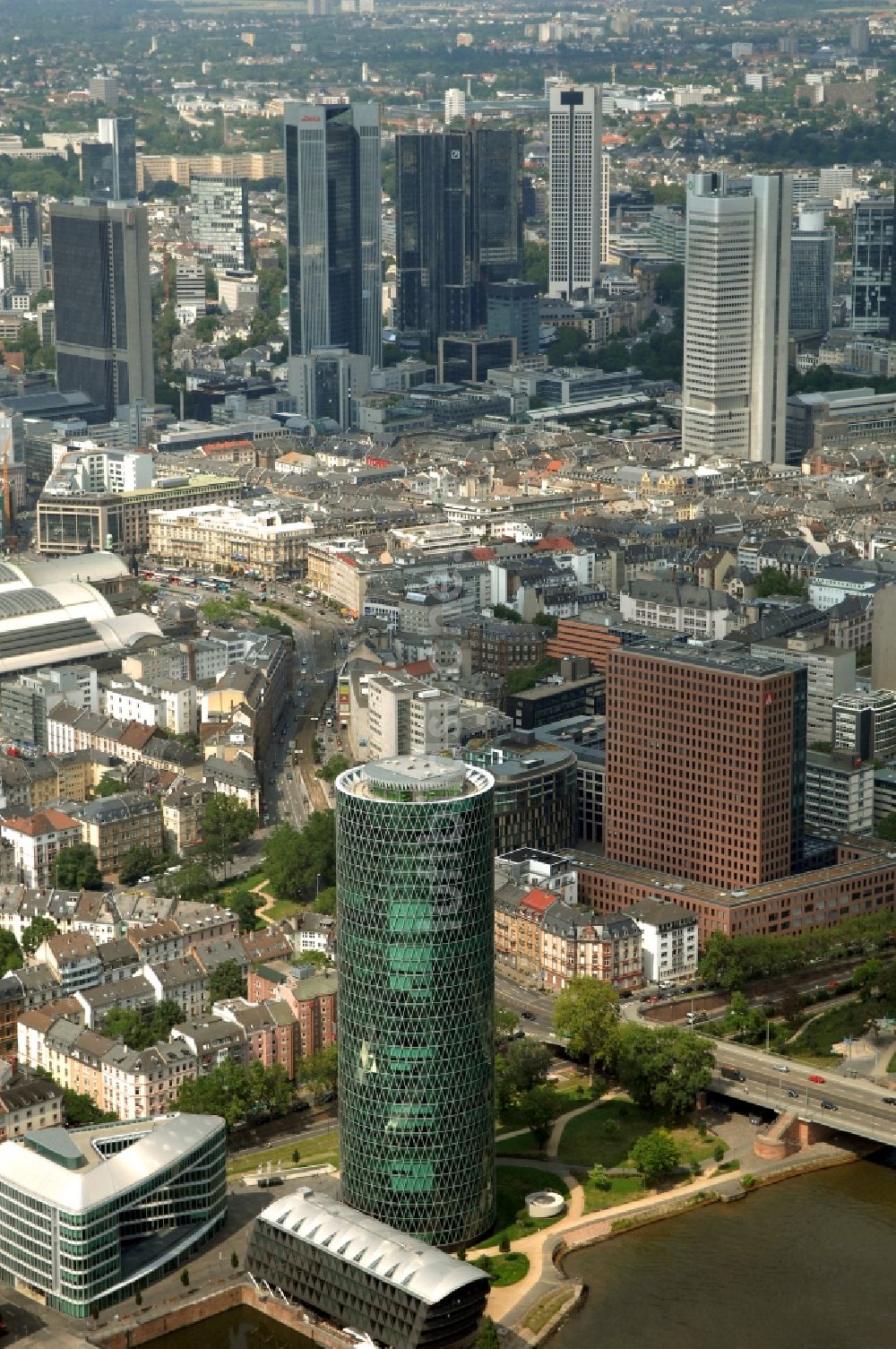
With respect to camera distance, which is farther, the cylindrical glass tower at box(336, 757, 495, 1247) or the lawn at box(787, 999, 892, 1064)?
the lawn at box(787, 999, 892, 1064)

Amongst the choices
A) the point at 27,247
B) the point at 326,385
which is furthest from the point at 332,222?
the point at 27,247

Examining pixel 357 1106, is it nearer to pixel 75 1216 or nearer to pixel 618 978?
pixel 75 1216

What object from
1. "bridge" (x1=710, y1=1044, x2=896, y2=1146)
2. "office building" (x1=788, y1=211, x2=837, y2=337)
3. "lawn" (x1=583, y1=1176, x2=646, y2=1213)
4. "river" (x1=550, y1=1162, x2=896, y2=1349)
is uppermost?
"office building" (x1=788, y1=211, x2=837, y2=337)

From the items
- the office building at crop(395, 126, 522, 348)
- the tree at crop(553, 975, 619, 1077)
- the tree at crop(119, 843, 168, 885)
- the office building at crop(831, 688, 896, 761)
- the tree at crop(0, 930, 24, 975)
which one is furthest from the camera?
the office building at crop(395, 126, 522, 348)

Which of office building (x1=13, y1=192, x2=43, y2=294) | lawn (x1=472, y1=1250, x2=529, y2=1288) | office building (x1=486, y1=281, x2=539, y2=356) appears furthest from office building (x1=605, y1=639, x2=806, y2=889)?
office building (x1=13, y1=192, x2=43, y2=294)

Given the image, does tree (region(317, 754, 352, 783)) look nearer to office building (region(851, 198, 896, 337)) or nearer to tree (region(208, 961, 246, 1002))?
tree (region(208, 961, 246, 1002))

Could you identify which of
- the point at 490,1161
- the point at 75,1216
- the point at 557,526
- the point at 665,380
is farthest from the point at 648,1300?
the point at 665,380

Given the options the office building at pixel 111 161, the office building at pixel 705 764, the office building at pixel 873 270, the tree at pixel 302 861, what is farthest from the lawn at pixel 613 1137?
the office building at pixel 111 161
